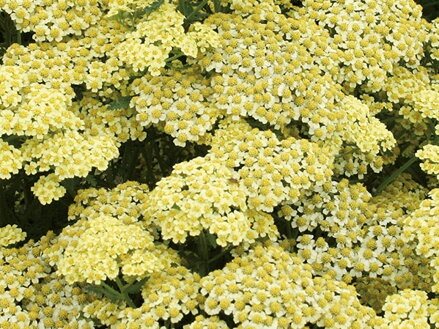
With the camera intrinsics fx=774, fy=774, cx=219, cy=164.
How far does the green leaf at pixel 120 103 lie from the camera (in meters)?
3.63

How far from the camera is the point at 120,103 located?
3.66 metres

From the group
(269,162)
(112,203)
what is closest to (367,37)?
(269,162)

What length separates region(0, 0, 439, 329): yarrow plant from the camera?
315 centimetres

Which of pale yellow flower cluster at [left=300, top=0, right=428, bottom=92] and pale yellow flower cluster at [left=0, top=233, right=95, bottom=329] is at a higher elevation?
pale yellow flower cluster at [left=300, top=0, right=428, bottom=92]

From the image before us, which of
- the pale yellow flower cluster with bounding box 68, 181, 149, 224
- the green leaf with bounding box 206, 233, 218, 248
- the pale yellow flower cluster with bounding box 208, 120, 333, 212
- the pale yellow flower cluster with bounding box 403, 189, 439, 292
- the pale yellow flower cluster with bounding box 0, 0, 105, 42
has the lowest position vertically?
the pale yellow flower cluster with bounding box 68, 181, 149, 224

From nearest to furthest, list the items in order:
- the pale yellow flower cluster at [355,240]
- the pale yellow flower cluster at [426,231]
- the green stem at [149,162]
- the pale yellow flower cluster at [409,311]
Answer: the pale yellow flower cluster at [409,311]
the pale yellow flower cluster at [426,231]
the pale yellow flower cluster at [355,240]
the green stem at [149,162]

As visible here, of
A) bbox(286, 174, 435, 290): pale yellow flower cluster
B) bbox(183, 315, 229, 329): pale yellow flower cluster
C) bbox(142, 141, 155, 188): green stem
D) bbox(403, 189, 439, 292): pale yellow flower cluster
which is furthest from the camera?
bbox(142, 141, 155, 188): green stem

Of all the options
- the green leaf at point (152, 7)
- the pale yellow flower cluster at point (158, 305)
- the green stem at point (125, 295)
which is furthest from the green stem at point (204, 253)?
the green leaf at point (152, 7)

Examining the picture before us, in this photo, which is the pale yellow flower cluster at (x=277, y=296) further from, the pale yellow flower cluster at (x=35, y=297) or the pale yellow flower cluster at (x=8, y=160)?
the pale yellow flower cluster at (x=8, y=160)

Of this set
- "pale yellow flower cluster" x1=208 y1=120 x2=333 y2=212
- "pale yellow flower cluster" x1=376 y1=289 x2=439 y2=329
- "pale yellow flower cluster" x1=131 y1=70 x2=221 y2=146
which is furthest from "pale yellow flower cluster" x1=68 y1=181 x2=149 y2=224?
"pale yellow flower cluster" x1=376 y1=289 x2=439 y2=329

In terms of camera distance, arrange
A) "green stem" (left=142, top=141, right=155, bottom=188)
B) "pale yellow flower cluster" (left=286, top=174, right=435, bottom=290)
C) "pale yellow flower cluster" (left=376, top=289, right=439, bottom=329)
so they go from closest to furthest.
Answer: "pale yellow flower cluster" (left=376, top=289, right=439, bottom=329), "pale yellow flower cluster" (left=286, top=174, right=435, bottom=290), "green stem" (left=142, top=141, right=155, bottom=188)

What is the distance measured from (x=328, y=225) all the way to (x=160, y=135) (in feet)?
3.25

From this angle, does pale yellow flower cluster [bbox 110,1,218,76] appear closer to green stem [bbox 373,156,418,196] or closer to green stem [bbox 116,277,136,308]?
green stem [bbox 116,277,136,308]

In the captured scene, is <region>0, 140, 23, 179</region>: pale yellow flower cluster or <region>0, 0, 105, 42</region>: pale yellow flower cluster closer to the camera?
<region>0, 140, 23, 179</region>: pale yellow flower cluster
